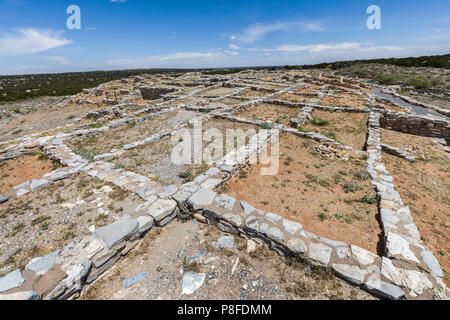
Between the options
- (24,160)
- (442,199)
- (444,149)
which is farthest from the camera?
(444,149)

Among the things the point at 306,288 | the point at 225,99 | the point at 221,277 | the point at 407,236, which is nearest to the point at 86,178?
the point at 221,277

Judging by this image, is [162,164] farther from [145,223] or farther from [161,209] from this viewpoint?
[145,223]

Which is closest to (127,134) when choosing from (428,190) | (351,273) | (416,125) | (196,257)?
(196,257)

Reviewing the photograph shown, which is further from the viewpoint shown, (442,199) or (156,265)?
(442,199)

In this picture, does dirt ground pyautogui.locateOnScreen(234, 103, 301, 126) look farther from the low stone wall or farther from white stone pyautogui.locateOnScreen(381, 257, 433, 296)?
white stone pyautogui.locateOnScreen(381, 257, 433, 296)
